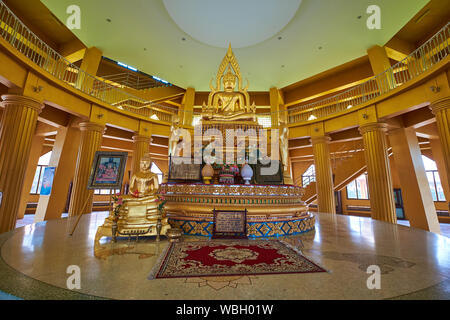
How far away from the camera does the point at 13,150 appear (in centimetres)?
427

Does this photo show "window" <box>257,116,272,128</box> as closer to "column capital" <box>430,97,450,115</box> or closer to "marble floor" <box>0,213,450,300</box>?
"column capital" <box>430,97,450,115</box>

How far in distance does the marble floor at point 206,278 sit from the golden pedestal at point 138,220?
215 millimetres

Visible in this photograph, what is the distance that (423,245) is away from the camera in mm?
2648

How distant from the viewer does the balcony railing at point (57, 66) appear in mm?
5129

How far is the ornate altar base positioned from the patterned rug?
0.55 m

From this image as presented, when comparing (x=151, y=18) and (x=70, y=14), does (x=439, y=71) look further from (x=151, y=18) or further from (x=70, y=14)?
(x=70, y=14)

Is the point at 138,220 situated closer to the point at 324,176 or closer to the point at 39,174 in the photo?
the point at 324,176

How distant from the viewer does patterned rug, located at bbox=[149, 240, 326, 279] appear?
1.67m

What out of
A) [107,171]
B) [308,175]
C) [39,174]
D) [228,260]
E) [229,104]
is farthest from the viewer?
[308,175]

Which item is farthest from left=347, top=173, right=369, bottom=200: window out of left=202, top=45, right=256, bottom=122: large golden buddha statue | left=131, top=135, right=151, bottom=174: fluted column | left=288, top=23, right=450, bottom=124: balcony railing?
left=131, top=135, right=151, bottom=174: fluted column

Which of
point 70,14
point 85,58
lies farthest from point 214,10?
point 85,58

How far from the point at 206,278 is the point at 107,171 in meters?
2.38

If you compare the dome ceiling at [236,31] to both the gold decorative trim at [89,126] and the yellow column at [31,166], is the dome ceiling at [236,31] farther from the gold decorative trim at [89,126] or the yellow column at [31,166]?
the yellow column at [31,166]

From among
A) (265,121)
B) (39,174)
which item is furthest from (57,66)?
(265,121)
